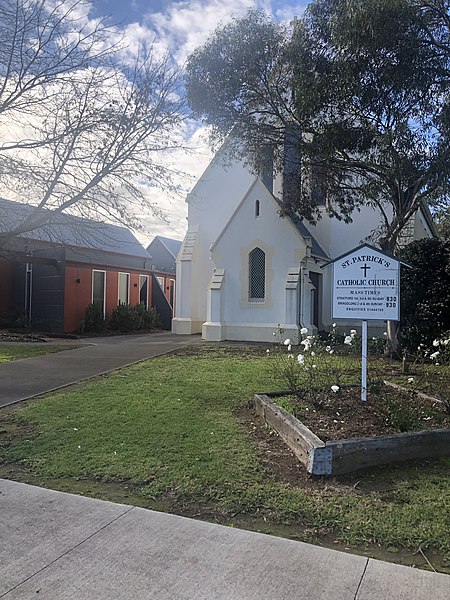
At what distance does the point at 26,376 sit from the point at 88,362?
2.31 m

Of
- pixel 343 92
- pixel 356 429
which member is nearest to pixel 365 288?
pixel 356 429

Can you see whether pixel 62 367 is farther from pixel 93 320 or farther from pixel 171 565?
pixel 93 320

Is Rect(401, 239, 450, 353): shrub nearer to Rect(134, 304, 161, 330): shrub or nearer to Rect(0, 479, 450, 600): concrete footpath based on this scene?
Rect(0, 479, 450, 600): concrete footpath

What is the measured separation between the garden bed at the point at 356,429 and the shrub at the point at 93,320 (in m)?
17.4

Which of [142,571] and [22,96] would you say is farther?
[22,96]

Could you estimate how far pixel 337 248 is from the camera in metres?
22.5

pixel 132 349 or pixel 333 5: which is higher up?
pixel 333 5

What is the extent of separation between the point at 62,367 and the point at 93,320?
12.0m

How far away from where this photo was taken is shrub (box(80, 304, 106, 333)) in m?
23.2

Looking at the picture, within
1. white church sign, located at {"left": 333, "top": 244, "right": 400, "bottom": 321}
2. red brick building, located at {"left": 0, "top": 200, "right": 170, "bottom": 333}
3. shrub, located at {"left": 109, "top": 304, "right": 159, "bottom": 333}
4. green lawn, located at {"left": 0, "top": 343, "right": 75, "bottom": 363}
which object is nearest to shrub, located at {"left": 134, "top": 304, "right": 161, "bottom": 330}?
shrub, located at {"left": 109, "top": 304, "right": 159, "bottom": 333}

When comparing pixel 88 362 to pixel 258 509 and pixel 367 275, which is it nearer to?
A: pixel 367 275

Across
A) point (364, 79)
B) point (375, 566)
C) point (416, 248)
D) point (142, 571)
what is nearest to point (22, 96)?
point (364, 79)

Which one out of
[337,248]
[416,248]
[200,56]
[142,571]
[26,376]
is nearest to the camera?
[142,571]

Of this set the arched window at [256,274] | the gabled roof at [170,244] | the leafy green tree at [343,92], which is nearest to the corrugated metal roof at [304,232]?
the arched window at [256,274]
